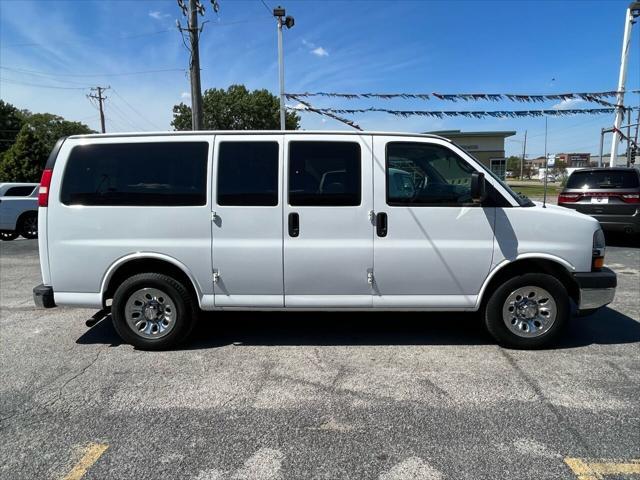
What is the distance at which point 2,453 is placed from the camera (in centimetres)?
270

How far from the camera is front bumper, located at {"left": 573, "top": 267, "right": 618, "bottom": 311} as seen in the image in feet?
13.3

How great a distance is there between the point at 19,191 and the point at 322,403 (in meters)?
13.5

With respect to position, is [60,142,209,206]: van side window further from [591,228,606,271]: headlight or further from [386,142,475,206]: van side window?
[591,228,606,271]: headlight

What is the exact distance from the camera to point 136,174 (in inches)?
164

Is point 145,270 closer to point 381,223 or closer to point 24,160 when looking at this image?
point 381,223

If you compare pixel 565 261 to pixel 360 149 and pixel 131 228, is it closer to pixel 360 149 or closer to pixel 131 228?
pixel 360 149

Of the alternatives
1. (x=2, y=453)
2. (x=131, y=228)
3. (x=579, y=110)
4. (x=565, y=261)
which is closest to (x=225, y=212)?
(x=131, y=228)

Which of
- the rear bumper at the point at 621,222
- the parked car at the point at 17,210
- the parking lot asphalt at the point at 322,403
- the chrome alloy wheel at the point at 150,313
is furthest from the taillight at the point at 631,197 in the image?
the parked car at the point at 17,210

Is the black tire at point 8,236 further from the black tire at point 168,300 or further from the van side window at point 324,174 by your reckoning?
the van side window at point 324,174

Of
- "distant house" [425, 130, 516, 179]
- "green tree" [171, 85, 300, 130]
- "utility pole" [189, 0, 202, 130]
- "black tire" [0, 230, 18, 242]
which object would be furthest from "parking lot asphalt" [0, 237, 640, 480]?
"green tree" [171, 85, 300, 130]

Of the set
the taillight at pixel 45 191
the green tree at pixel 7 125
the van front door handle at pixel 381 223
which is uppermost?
the green tree at pixel 7 125

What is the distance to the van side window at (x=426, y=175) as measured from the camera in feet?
13.4

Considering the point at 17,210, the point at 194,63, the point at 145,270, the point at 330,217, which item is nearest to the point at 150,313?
the point at 145,270

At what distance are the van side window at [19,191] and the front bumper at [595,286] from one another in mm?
14423
